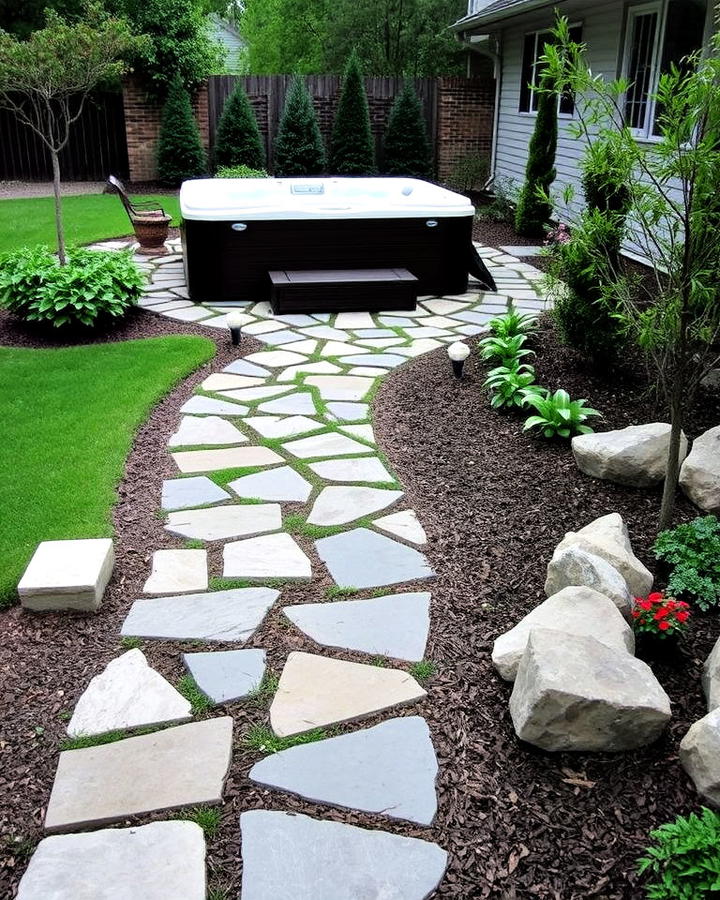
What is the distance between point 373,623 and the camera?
8.91 feet

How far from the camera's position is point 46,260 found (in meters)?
6.29

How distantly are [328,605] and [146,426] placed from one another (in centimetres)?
203

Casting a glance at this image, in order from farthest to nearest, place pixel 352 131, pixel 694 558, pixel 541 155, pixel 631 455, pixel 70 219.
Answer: pixel 352 131
pixel 70 219
pixel 541 155
pixel 631 455
pixel 694 558

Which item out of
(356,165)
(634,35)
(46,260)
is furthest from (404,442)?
(356,165)

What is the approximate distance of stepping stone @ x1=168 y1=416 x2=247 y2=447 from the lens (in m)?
4.24

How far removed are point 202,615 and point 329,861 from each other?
3.59 ft

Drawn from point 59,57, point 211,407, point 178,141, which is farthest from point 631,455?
point 178,141

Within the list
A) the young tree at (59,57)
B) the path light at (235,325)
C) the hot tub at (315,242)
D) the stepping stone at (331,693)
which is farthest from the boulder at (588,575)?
the young tree at (59,57)

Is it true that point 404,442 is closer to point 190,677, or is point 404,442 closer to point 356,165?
point 190,677

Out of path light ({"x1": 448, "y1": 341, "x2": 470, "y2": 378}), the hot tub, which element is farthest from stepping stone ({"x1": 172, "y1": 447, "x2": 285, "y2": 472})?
the hot tub

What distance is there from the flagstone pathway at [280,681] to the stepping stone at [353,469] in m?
0.01

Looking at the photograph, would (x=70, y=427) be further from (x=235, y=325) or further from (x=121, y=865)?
(x=121, y=865)

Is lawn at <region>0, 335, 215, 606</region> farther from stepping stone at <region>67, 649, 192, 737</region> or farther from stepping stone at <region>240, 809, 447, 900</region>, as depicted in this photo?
stepping stone at <region>240, 809, 447, 900</region>

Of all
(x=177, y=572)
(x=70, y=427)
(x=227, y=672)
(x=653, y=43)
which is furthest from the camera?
(x=653, y=43)
